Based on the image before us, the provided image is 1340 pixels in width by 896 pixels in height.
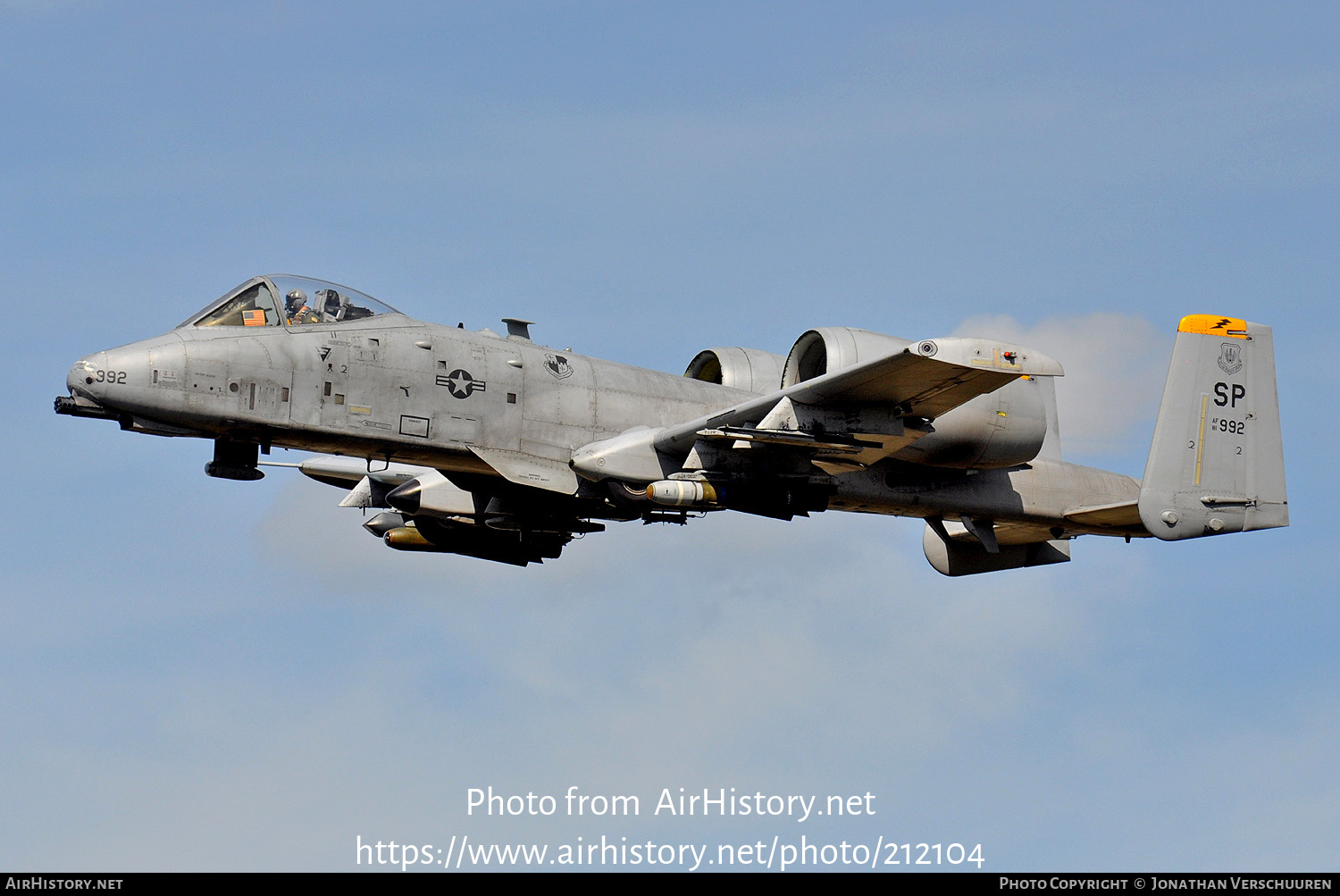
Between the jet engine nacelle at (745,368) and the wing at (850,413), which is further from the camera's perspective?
the jet engine nacelle at (745,368)

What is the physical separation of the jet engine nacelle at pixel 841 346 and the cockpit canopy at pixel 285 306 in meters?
6.60

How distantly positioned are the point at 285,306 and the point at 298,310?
0.20m

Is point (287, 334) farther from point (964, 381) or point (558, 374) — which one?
point (964, 381)

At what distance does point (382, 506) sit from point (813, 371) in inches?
348

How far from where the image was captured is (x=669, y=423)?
88.0 feet

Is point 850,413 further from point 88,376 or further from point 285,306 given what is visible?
point 88,376

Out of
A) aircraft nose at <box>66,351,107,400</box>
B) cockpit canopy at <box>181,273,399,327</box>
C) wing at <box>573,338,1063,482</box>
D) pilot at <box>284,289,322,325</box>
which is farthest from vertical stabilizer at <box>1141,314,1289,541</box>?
aircraft nose at <box>66,351,107,400</box>

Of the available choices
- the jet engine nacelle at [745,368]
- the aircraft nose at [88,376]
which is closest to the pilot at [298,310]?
the aircraft nose at [88,376]

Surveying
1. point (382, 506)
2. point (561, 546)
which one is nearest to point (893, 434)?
point (561, 546)

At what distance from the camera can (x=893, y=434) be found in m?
24.7

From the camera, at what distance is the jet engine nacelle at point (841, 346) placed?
25.5 m

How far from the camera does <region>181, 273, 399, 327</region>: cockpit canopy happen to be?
977 inches

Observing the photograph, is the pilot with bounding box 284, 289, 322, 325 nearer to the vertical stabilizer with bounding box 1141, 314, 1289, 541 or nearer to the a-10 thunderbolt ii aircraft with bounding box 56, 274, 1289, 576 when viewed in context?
the a-10 thunderbolt ii aircraft with bounding box 56, 274, 1289, 576

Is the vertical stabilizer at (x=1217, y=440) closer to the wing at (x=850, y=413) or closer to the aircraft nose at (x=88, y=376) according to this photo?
the wing at (x=850, y=413)
